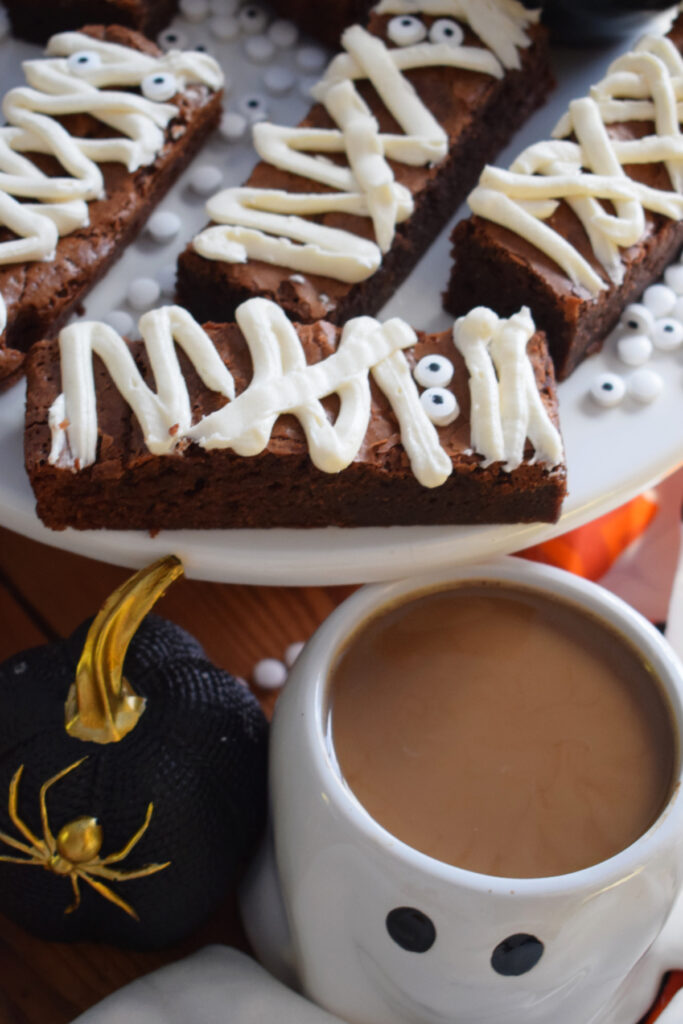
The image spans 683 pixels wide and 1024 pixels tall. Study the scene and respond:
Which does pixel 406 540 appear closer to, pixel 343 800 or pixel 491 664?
pixel 491 664

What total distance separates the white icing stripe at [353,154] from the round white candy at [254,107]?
13cm

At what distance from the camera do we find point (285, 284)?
4.56 feet

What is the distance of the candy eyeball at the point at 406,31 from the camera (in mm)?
1557

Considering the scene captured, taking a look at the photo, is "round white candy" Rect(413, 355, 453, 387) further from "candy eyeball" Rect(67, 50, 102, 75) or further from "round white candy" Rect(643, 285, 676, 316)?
"candy eyeball" Rect(67, 50, 102, 75)

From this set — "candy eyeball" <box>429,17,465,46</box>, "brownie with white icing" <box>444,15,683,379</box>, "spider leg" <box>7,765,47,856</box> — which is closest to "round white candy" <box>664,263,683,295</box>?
"brownie with white icing" <box>444,15,683,379</box>

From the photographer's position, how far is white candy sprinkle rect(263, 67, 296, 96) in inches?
65.8

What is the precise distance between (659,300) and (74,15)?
2.96ft

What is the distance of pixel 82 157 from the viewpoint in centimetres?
147

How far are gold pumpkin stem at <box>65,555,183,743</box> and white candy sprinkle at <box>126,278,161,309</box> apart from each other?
0.43m

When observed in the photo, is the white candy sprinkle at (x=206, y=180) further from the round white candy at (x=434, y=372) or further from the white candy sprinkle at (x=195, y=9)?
the round white candy at (x=434, y=372)

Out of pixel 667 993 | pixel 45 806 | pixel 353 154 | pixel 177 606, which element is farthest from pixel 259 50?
pixel 667 993

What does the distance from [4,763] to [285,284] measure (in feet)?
2.02

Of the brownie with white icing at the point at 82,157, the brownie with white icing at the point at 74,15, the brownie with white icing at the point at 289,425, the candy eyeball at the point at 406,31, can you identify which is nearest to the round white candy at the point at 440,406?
the brownie with white icing at the point at 289,425

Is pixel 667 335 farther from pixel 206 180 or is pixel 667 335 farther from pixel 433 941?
pixel 433 941
